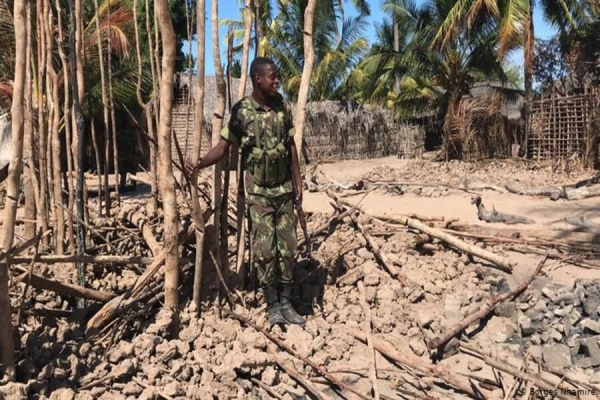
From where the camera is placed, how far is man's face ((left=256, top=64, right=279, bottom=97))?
3.25 metres

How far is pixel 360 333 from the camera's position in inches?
136

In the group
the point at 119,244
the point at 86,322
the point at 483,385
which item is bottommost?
the point at 483,385

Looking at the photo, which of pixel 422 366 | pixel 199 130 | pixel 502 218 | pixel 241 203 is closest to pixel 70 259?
pixel 199 130

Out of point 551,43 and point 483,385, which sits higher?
point 551,43

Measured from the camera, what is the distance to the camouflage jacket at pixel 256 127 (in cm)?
327

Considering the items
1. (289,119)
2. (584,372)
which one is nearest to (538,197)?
(584,372)

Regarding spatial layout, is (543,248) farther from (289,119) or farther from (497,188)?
(497,188)

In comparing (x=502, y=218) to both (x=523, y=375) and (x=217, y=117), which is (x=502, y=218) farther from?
(x=217, y=117)

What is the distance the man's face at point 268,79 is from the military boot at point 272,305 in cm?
120

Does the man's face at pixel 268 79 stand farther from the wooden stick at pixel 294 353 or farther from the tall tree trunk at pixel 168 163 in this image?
the wooden stick at pixel 294 353

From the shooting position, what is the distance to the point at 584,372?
321cm

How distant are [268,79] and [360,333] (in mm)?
1645

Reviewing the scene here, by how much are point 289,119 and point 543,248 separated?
253cm

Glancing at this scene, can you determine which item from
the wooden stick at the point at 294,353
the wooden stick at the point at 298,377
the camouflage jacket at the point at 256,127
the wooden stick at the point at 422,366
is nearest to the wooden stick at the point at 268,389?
the wooden stick at the point at 298,377
